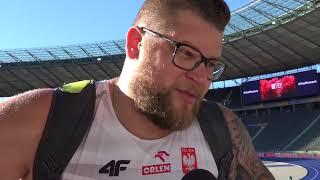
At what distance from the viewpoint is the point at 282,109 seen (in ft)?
159

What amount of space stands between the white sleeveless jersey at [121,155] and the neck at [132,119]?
0.03m

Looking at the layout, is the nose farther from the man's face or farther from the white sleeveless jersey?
the white sleeveless jersey

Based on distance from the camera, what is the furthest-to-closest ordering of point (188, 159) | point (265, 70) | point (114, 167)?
point (265, 70) → point (188, 159) → point (114, 167)

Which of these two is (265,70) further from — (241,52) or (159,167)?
(159,167)

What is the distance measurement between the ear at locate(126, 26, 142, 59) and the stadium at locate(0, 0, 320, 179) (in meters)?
29.7

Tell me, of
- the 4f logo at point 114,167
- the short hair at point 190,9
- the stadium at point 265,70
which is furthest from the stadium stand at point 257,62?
the 4f logo at point 114,167

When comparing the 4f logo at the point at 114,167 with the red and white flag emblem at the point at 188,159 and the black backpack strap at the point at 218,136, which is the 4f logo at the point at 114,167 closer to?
the red and white flag emblem at the point at 188,159

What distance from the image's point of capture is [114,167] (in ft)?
6.34

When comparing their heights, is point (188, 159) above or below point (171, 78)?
below

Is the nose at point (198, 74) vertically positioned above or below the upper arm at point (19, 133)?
above

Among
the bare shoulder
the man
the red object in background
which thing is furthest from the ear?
the red object in background

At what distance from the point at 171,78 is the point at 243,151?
702 mm

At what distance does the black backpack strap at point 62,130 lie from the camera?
1.74 meters

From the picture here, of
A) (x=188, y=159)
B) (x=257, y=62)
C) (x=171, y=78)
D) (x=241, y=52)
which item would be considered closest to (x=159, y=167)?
(x=188, y=159)
